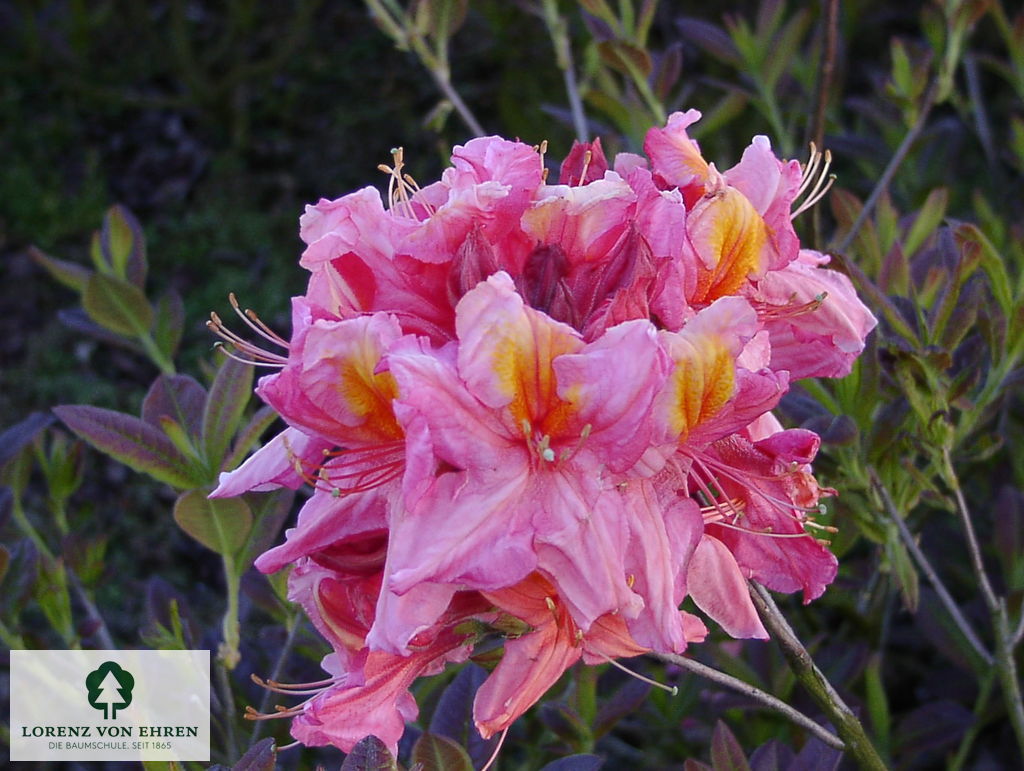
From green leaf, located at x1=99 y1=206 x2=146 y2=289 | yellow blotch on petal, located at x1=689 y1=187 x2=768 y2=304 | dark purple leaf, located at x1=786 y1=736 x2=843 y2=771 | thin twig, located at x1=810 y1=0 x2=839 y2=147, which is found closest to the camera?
yellow blotch on petal, located at x1=689 y1=187 x2=768 y2=304

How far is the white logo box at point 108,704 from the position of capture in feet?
4.35

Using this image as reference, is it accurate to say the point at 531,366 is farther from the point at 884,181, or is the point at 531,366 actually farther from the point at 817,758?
the point at 884,181

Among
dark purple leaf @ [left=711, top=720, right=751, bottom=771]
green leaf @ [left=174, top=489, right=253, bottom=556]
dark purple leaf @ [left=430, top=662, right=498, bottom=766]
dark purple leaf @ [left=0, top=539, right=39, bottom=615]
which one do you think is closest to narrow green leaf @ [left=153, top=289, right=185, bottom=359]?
dark purple leaf @ [left=0, top=539, right=39, bottom=615]

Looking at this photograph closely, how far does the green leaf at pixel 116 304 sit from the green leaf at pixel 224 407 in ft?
1.11

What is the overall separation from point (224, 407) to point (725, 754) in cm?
66

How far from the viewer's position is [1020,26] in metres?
2.05

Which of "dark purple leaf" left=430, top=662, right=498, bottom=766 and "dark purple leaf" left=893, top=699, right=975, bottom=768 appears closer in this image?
"dark purple leaf" left=430, top=662, right=498, bottom=766

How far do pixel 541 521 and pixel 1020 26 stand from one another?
5.44 feet

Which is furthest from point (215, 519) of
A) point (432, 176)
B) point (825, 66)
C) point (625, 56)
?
point (432, 176)

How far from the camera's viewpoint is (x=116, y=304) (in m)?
1.61

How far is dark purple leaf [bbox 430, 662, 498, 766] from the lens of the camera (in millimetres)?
1230

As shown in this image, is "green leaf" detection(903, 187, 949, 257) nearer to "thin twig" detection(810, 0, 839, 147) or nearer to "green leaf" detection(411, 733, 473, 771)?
"thin twig" detection(810, 0, 839, 147)

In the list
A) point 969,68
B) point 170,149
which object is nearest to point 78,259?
point 170,149

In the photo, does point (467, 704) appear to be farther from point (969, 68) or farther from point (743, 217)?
point (969, 68)
